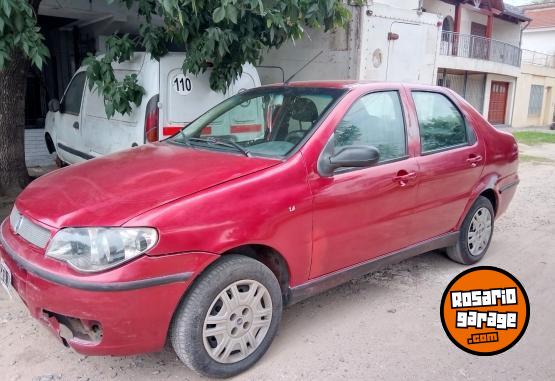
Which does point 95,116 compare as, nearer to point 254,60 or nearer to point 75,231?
point 254,60

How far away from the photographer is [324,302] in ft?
12.5

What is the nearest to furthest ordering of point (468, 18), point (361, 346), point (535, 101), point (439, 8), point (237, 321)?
point (237, 321) < point (361, 346) < point (439, 8) < point (468, 18) < point (535, 101)

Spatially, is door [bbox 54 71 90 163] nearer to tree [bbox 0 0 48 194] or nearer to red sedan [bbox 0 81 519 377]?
tree [bbox 0 0 48 194]

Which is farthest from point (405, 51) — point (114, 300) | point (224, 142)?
point (114, 300)

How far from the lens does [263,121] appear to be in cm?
365

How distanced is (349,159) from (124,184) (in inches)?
53.3

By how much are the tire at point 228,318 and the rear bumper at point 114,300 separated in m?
0.09

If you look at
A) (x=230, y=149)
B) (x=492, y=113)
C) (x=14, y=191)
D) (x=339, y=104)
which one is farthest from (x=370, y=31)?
(x=492, y=113)

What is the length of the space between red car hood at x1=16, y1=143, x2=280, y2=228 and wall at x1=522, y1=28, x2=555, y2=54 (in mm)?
41080

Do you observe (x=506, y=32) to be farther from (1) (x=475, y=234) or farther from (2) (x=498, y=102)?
(1) (x=475, y=234)

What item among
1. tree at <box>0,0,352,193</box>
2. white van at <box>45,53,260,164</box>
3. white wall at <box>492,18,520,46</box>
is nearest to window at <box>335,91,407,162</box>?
tree at <box>0,0,352,193</box>

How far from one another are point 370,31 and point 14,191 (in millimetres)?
5050

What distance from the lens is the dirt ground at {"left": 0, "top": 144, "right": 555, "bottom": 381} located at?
2883mm

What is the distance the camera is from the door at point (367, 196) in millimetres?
3127
